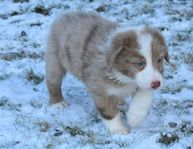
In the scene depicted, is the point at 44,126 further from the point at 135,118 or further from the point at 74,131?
the point at 135,118

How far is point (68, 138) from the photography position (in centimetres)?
507

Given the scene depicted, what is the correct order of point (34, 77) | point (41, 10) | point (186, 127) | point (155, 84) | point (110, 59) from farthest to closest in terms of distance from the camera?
point (41, 10) < point (34, 77) < point (186, 127) < point (110, 59) < point (155, 84)

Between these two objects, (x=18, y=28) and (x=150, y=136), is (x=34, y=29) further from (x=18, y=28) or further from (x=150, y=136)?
(x=150, y=136)

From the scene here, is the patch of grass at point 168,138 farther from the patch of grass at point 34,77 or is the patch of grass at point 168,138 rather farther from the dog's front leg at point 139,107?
the patch of grass at point 34,77

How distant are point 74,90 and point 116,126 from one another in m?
1.65

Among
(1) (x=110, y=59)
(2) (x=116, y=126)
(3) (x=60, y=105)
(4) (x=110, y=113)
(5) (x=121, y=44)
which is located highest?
(5) (x=121, y=44)

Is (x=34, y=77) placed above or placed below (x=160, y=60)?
below

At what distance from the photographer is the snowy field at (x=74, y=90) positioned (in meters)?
5.00

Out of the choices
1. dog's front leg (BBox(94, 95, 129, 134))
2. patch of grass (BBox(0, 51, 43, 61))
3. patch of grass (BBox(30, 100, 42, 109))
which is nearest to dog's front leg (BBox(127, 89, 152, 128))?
dog's front leg (BBox(94, 95, 129, 134))

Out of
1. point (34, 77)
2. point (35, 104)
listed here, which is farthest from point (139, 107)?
point (34, 77)

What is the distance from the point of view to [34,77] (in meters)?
7.17

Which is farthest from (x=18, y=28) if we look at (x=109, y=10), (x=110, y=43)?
(x=110, y=43)

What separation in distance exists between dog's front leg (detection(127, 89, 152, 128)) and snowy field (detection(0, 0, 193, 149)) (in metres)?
0.10

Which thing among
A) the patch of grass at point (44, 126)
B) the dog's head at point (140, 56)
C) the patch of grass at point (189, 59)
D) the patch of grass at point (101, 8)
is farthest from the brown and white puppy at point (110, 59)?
the patch of grass at point (101, 8)
